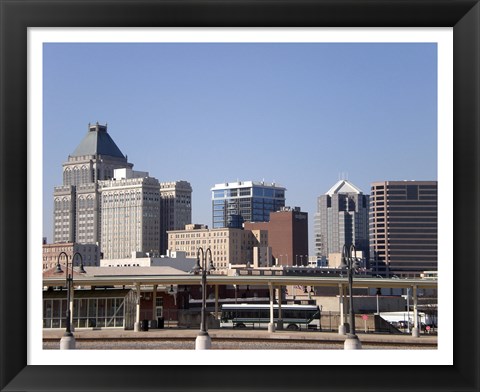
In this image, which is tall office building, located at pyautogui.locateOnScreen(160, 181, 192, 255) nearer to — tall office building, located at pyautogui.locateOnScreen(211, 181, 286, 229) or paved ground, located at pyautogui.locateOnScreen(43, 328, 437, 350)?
tall office building, located at pyautogui.locateOnScreen(211, 181, 286, 229)

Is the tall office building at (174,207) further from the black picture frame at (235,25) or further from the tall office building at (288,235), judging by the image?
the black picture frame at (235,25)

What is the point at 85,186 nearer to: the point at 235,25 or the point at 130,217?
the point at 130,217

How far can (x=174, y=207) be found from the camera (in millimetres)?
114750

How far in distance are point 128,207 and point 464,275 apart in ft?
355

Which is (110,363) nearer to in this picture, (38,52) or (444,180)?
(38,52)

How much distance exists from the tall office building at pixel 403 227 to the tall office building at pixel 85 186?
35944 mm

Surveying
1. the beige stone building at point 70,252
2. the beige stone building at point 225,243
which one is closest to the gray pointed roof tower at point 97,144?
the beige stone building at point 225,243

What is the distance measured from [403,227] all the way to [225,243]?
21.2m

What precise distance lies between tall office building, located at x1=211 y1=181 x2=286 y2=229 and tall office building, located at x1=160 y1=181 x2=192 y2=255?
25.7ft

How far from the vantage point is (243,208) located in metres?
126

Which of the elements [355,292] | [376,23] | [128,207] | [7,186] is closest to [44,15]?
[7,186]

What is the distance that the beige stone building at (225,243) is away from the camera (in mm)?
99312

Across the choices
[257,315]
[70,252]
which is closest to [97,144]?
[70,252]

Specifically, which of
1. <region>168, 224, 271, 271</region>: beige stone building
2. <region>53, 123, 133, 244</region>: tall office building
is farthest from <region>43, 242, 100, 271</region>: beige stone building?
<region>53, 123, 133, 244</region>: tall office building
